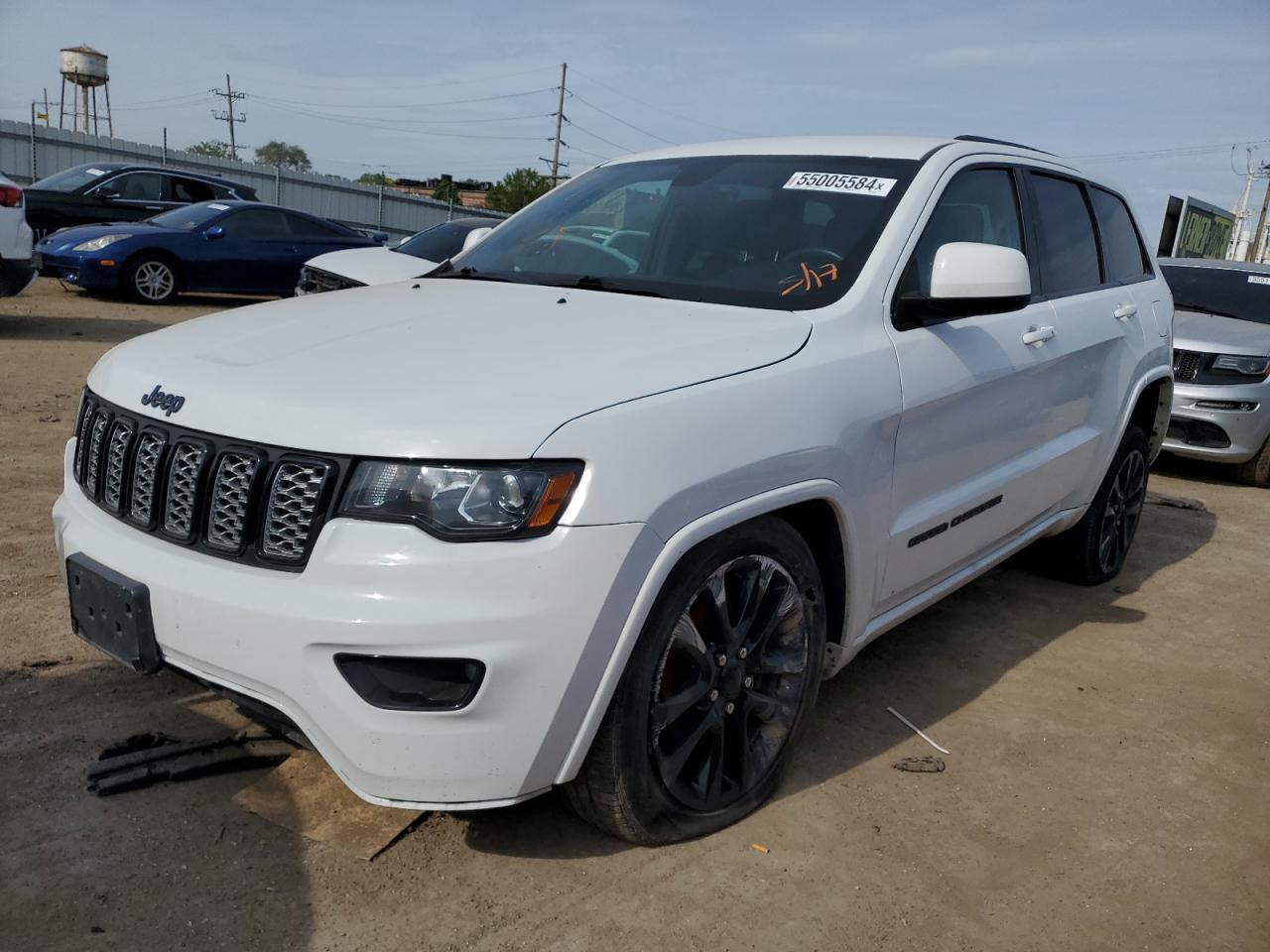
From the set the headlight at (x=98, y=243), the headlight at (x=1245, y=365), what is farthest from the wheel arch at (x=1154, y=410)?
the headlight at (x=98, y=243)

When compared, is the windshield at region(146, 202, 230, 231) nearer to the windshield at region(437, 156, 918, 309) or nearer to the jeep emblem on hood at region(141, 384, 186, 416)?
the windshield at region(437, 156, 918, 309)

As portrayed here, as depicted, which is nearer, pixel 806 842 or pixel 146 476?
pixel 146 476

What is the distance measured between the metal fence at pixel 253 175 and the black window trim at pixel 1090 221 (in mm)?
19177

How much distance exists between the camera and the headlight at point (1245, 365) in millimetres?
8008

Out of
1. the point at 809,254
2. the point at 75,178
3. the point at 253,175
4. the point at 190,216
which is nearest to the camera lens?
the point at 809,254

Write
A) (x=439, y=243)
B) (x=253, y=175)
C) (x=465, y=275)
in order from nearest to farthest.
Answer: (x=465, y=275), (x=439, y=243), (x=253, y=175)

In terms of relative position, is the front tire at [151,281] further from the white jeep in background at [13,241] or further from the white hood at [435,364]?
the white hood at [435,364]

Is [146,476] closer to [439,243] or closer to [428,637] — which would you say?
[428,637]

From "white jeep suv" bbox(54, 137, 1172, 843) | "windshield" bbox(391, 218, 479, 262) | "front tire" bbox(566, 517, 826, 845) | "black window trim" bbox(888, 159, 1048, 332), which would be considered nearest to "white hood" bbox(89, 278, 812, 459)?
"white jeep suv" bbox(54, 137, 1172, 843)

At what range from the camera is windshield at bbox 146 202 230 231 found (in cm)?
1312

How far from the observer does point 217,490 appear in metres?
2.41

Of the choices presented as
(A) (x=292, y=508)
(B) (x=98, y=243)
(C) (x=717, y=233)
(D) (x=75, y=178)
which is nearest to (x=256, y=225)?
(B) (x=98, y=243)

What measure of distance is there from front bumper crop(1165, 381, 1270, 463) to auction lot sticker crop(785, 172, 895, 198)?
17.9 feet

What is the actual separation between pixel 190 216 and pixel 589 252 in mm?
11213
